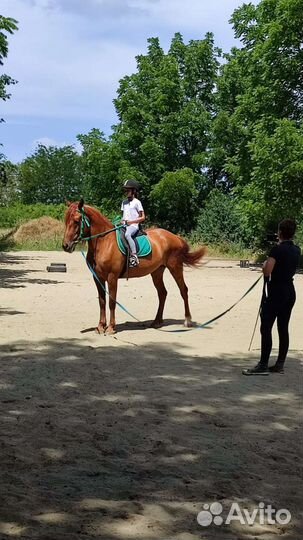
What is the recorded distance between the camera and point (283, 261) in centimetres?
764

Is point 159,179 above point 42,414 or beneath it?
above

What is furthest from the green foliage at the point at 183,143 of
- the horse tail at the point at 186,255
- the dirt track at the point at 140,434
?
the dirt track at the point at 140,434

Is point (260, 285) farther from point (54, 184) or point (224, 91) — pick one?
→ point (54, 184)

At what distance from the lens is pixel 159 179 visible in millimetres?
45969

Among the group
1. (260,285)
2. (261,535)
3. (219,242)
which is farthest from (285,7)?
(261,535)

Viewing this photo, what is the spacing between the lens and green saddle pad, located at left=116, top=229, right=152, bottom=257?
1095 cm

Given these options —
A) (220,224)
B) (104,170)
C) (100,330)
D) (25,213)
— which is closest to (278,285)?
(100,330)

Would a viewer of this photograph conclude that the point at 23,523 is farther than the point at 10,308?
No

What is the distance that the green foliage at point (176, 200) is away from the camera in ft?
141

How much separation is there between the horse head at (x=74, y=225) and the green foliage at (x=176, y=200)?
3260 centimetres

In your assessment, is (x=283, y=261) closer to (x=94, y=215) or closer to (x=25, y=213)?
(x=94, y=215)

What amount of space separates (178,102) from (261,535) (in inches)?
1764

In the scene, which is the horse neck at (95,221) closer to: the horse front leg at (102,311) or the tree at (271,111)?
the horse front leg at (102,311)

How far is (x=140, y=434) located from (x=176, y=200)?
40.1 meters
